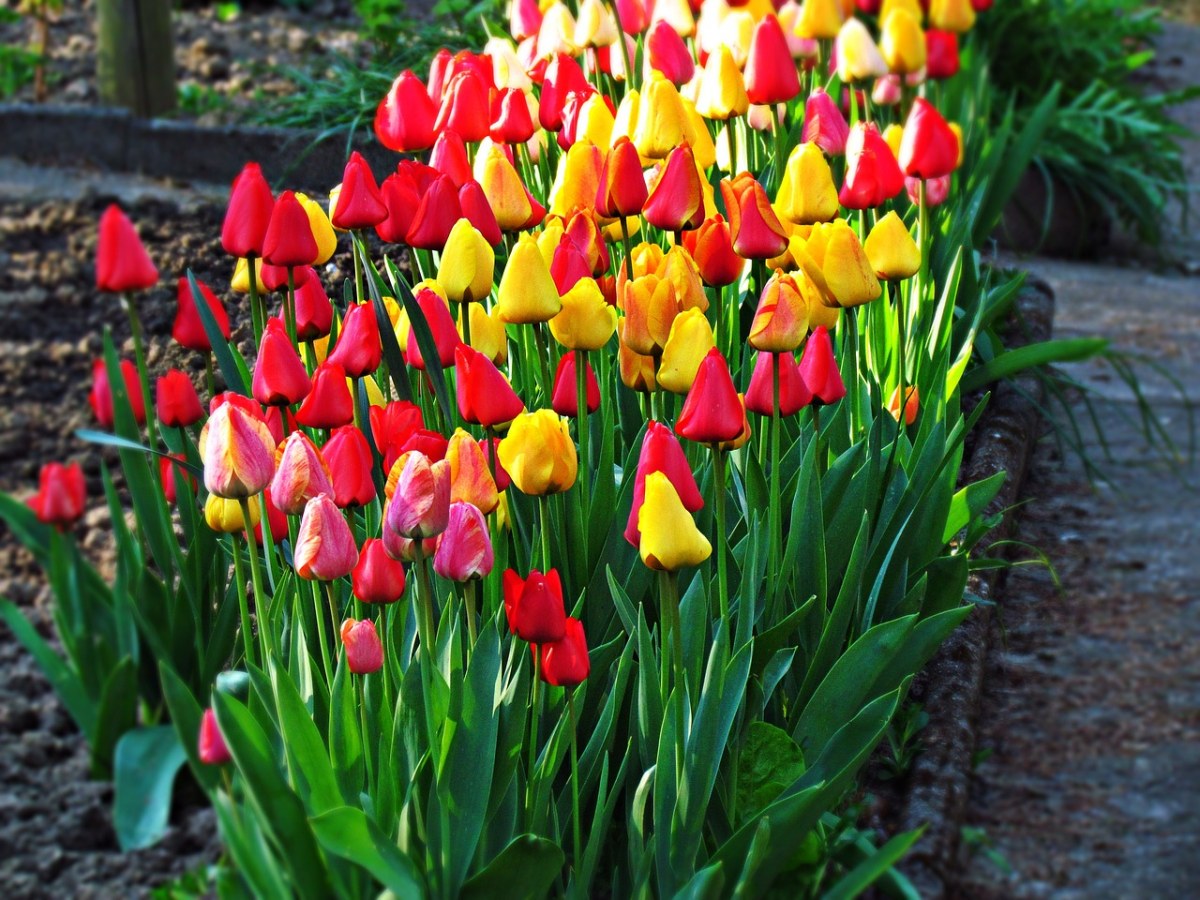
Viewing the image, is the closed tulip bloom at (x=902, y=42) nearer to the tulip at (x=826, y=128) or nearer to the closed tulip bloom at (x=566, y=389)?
the tulip at (x=826, y=128)

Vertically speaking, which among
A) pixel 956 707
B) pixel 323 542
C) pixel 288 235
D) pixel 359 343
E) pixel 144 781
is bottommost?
pixel 956 707

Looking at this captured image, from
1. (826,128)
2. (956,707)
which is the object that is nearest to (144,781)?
(956,707)

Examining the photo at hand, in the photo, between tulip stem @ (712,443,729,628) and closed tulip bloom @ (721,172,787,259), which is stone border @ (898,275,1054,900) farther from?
closed tulip bloom @ (721,172,787,259)

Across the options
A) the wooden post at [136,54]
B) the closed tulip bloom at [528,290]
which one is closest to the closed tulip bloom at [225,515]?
the closed tulip bloom at [528,290]

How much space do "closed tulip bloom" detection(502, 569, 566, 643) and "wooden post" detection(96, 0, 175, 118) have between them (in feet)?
10.6

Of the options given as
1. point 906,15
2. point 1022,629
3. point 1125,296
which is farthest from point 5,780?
point 1125,296

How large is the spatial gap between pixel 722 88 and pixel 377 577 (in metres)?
1.13

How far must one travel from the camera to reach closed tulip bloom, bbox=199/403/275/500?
1278mm

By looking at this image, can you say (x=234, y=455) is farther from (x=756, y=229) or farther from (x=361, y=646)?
(x=756, y=229)

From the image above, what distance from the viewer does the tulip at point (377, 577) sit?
1334mm

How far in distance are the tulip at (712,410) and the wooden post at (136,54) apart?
3145mm

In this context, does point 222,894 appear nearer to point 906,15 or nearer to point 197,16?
point 906,15

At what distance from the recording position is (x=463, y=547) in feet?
4.26

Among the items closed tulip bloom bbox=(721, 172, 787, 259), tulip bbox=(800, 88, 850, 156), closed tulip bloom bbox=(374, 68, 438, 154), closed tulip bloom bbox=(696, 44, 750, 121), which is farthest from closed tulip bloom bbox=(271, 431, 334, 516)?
tulip bbox=(800, 88, 850, 156)
